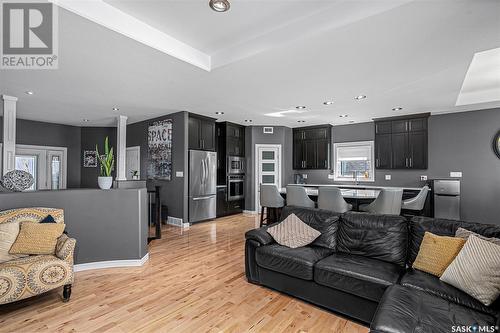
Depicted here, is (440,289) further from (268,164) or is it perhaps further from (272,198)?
(268,164)

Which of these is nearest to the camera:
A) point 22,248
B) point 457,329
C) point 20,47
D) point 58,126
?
point 457,329

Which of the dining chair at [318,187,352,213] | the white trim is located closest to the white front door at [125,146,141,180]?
the white trim

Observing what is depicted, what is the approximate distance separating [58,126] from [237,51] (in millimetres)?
6986

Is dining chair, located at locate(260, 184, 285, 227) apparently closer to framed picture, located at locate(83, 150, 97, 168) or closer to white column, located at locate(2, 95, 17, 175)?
white column, located at locate(2, 95, 17, 175)

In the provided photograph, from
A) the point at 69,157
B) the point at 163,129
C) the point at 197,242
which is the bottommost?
the point at 197,242

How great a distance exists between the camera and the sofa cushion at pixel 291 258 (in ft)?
8.23

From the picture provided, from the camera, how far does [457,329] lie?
4.77ft

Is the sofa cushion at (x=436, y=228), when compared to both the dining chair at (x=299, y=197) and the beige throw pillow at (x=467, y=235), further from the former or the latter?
the dining chair at (x=299, y=197)

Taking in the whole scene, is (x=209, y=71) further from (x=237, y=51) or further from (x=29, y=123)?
(x=29, y=123)

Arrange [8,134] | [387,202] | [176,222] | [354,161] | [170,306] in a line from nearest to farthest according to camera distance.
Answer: [170,306], [387,202], [8,134], [176,222], [354,161]

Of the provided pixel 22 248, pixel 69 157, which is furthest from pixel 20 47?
pixel 69 157

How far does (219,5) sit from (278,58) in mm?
955

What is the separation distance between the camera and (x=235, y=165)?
24.3ft

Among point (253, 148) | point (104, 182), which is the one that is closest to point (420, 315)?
point (104, 182)
